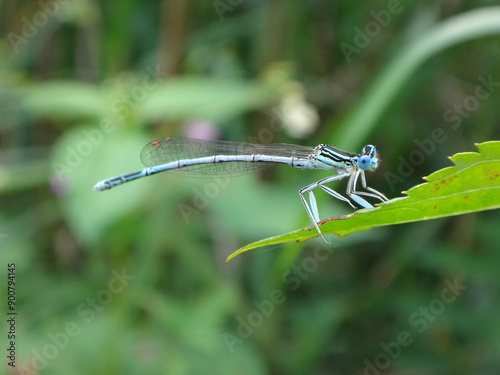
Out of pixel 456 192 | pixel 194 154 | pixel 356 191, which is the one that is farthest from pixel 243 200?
pixel 456 192

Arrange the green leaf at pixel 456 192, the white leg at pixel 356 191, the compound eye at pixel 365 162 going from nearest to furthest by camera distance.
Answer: the green leaf at pixel 456 192 < the white leg at pixel 356 191 < the compound eye at pixel 365 162

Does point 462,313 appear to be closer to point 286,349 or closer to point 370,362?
point 370,362

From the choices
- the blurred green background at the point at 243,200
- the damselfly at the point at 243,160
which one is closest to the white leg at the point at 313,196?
the damselfly at the point at 243,160

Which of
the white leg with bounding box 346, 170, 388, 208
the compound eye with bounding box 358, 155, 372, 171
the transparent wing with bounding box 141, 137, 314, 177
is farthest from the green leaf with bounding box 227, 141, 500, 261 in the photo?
the transparent wing with bounding box 141, 137, 314, 177

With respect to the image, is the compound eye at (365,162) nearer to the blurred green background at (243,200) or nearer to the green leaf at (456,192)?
the blurred green background at (243,200)

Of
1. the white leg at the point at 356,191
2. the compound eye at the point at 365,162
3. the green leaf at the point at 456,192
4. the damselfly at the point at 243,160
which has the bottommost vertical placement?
the green leaf at the point at 456,192

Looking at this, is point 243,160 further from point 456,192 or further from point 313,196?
point 456,192
